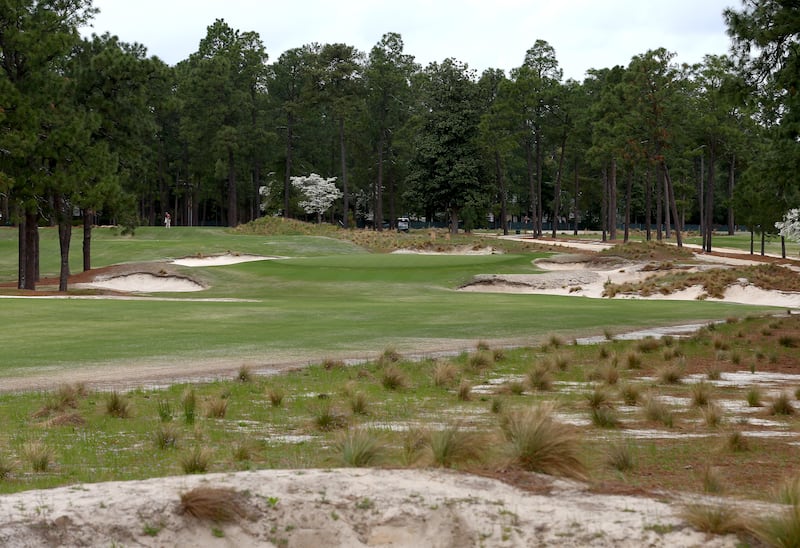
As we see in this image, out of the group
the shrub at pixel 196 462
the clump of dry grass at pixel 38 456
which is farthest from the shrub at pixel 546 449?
the clump of dry grass at pixel 38 456

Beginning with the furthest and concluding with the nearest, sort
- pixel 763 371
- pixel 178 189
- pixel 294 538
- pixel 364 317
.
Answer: pixel 178 189, pixel 364 317, pixel 763 371, pixel 294 538

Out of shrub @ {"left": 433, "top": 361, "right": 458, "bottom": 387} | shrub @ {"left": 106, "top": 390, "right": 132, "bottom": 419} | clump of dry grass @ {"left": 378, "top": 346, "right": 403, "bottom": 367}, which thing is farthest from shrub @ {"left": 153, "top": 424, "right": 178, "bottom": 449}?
clump of dry grass @ {"left": 378, "top": 346, "right": 403, "bottom": 367}

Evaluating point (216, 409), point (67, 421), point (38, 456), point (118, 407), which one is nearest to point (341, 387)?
point (216, 409)

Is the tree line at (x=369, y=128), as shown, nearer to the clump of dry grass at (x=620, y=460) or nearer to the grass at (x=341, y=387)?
the grass at (x=341, y=387)

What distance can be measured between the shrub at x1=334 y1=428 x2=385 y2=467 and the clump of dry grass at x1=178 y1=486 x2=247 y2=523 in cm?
158

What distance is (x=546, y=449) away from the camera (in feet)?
26.7

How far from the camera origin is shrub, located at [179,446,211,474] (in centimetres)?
859

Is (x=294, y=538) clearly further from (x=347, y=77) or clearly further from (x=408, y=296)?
(x=347, y=77)

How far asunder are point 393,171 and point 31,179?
68.4 metres

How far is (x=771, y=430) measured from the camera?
39.5 feet

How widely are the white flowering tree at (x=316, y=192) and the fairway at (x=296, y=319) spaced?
53.4m

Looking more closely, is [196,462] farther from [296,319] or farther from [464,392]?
[296,319]

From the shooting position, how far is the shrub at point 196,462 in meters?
8.59

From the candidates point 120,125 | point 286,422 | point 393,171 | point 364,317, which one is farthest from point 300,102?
point 286,422
